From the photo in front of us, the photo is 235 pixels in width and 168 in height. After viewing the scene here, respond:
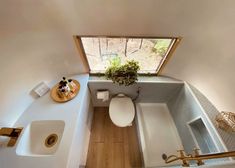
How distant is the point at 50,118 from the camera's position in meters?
1.21

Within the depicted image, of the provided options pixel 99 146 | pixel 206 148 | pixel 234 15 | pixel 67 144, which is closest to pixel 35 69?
pixel 67 144

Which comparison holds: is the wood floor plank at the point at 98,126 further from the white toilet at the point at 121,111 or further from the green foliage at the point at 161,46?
the green foliage at the point at 161,46

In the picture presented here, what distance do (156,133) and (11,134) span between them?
1702mm

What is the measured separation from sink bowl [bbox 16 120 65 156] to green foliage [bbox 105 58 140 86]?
0.77 meters

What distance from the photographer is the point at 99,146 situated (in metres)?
1.68

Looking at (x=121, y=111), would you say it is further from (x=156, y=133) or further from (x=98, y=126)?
(x=156, y=133)

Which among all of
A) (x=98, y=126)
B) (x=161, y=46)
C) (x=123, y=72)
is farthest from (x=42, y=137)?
(x=161, y=46)

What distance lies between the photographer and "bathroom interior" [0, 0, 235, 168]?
0.92 m

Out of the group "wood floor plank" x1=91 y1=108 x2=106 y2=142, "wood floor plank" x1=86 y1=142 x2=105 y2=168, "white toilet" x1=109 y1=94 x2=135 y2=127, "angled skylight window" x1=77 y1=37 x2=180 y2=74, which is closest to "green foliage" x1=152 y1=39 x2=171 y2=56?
"angled skylight window" x1=77 y1=37 x2=180 y2=74

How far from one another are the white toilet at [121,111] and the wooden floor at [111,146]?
382 mm

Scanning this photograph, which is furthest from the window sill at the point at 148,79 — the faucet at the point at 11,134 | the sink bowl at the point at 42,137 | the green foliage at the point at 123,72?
the faucet at the point at 11,134

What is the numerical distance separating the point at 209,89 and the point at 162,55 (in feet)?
2.08

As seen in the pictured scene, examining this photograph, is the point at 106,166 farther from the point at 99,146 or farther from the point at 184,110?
the point at 184,110

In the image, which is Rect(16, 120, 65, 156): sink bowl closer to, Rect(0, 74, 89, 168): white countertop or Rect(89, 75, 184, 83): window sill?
Rect(0, 74, 89, 168): white countertop
